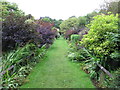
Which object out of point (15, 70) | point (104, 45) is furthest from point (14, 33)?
point (104, 45)

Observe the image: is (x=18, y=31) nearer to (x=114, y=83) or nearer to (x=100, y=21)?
(x=100, y=21)

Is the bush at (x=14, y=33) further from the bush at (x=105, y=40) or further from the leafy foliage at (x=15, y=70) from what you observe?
the bush at (x=105, y=40)

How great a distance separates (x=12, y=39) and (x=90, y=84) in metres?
3.90

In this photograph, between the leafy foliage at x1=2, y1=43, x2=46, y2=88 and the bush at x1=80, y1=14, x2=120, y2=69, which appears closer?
the leafy foliage at x1=2, y1=43, x2=46, y2=88

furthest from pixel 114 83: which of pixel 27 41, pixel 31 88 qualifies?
pixel 27 41

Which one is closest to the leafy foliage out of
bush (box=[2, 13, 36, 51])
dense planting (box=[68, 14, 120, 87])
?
bush (box=[2, 13, 36, 51])

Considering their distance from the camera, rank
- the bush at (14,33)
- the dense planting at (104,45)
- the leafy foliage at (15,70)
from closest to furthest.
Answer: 1. the leafy foliage at (15,70)
2. the dense planting at (104,45)
3. the bush at (14,33)

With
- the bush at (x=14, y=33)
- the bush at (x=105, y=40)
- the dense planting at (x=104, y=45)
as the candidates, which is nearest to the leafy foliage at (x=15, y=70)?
the bush at (x=14, y=33)

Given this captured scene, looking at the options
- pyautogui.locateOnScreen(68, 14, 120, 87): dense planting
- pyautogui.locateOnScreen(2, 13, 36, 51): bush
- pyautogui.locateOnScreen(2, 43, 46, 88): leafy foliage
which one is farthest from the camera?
pyautogui.locateOnScreen(2, 13, 36, 51): bush

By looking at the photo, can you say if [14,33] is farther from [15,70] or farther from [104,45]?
[104,45]

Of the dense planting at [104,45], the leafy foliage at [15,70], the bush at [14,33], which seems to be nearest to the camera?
the leafy foliage at [15,70]

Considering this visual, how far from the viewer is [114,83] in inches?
106

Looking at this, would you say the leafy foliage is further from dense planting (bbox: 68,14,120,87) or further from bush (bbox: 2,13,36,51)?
dense planting (bbox: 68,14,120,87)

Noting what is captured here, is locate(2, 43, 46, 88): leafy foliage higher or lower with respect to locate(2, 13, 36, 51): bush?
lower
